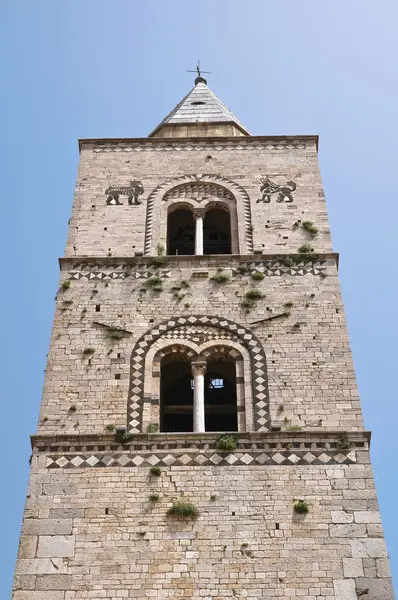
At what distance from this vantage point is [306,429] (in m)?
14.1

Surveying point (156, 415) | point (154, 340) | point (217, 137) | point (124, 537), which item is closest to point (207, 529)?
point (124, 537)

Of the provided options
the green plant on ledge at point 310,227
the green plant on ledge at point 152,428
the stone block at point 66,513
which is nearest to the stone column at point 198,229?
the green plant on ledge at point 310,227

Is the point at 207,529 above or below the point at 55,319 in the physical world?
below

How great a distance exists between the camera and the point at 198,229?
18.9 meters

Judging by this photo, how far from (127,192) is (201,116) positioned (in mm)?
5134

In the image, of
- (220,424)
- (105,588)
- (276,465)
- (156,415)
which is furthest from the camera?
(220,424)

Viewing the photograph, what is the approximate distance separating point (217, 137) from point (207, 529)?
1091cm

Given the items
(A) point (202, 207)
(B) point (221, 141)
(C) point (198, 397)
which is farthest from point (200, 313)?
(B) point (221, 141)

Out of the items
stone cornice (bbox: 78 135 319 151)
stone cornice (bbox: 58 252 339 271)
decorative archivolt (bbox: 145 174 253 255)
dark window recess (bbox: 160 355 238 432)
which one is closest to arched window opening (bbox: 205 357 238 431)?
dark window recess (bbox: 160 355 238 432)

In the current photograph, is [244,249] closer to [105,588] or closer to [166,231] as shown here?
[166,231]

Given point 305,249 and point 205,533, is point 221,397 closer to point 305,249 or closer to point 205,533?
point 305,249

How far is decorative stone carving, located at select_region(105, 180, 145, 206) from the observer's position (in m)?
19.4

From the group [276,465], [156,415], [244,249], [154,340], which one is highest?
[244,249]

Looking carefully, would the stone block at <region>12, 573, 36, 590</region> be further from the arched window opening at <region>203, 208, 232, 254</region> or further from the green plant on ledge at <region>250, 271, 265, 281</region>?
the arched window opening at <region>203, 208, 232, 254</region>
